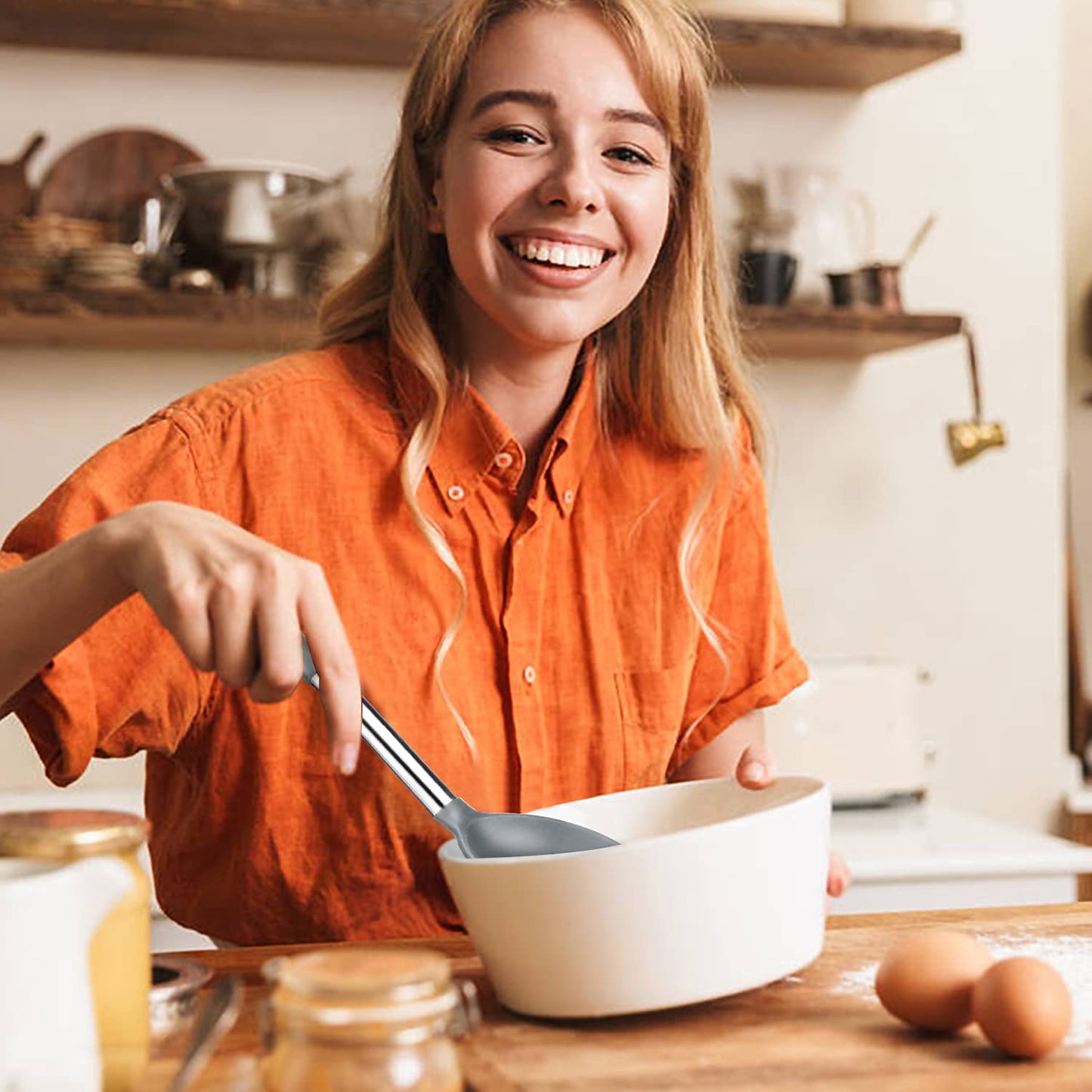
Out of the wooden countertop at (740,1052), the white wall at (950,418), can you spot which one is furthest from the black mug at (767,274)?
the wooden countertop at (740,1052)

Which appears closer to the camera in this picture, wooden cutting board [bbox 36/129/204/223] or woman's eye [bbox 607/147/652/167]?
woman's eye [bbox 607/147/652/167]

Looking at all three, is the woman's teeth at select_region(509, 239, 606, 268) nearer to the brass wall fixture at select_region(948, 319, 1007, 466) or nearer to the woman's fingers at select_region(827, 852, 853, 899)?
the woman's fingers at select_region(827, 852, 853, 899)

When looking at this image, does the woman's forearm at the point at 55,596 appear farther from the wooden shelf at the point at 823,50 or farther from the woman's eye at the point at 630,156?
the wooden shelf at the point at 823,50

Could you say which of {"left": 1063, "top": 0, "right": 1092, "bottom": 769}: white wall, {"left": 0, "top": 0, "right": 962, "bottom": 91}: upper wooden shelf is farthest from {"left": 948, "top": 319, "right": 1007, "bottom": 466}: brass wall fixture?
{"left": 1063, "top": 0, "right": 1092, "bottom": 769}: white wall

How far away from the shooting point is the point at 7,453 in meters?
2.46

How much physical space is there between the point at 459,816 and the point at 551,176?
60cm

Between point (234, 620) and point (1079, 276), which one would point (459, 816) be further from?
point (1079, 276)

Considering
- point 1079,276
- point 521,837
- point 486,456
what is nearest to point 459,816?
point 521,837

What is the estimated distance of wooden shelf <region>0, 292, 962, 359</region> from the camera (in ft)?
7.39

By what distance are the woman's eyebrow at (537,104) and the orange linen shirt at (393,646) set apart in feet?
0.79

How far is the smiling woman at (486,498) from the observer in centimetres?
133

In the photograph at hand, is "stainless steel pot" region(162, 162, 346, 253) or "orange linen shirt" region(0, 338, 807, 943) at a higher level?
"stainless steel pot" region(162, 162, 346, 253)

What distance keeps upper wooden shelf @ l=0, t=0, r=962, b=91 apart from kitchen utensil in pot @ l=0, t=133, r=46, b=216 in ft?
0.54

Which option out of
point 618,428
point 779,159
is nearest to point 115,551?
point 618,428
